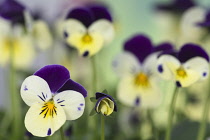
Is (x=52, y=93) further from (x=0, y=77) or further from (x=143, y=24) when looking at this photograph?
(x=143, y=24)

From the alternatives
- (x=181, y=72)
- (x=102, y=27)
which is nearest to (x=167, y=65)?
(x=181, y=72)

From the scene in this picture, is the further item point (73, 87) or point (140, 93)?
point (140, 93)

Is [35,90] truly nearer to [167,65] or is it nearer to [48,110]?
[48,110]

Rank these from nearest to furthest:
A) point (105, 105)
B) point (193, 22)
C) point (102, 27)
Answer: point (105, 105), point (102, 27), point (193, 22)

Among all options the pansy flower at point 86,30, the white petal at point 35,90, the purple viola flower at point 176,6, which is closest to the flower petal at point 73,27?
the pansy flower at point 86,30

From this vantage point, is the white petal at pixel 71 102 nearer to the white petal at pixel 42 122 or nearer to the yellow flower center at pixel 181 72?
the white petal at pixel 42 122

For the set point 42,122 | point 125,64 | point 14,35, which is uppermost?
point 14,35

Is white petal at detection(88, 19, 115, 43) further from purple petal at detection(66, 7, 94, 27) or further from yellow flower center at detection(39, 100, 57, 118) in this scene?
yellow flower center at detection(39, 100, 57, 118)
